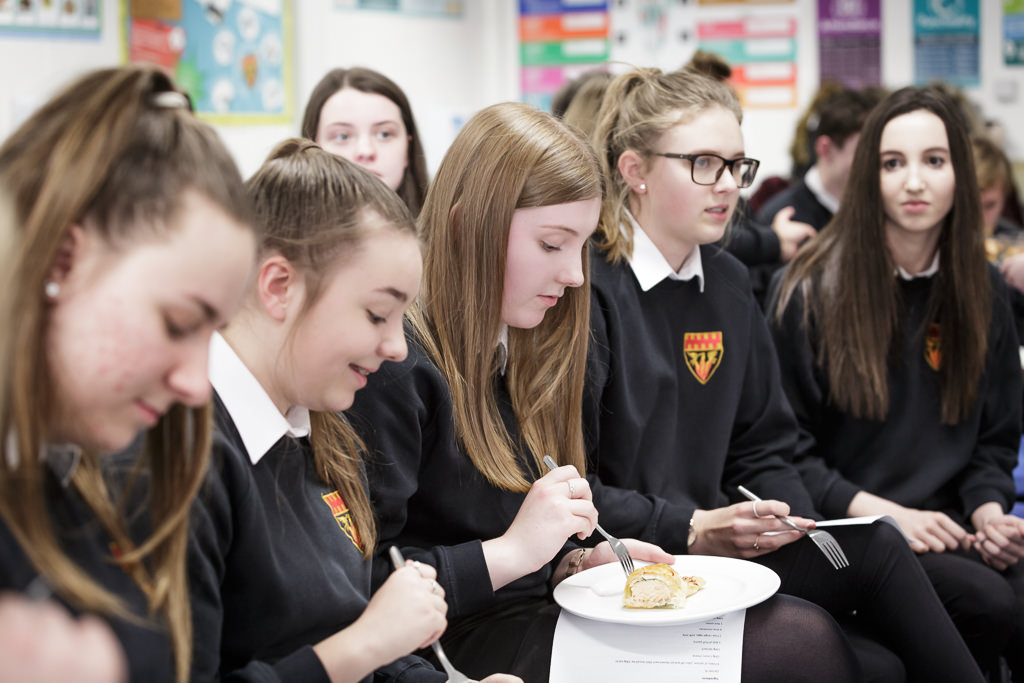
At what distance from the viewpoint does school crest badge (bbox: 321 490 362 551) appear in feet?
4.05

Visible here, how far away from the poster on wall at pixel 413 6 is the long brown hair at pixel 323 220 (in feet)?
8.12

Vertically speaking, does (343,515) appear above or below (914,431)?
above

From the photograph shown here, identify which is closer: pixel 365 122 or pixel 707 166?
pixel 707 166

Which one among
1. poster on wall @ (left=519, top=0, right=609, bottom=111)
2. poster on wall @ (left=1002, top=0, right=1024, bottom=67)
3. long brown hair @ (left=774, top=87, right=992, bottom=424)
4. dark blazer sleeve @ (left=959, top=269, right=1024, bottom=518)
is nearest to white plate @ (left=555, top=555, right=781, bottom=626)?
long brown hair @ (left=774, top=87, right=992, bottom=424)

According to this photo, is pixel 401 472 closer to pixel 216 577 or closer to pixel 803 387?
pixel 216 577

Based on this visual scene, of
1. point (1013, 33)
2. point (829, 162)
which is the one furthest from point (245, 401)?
point (1013, 33)

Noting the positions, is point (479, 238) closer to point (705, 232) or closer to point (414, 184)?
point (705, 232)

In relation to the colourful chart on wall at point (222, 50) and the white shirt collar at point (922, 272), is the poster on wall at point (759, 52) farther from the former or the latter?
the white shirt collar at point (922, 272)

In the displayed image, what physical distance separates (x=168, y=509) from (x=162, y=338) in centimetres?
21

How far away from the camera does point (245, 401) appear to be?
3.72 ft

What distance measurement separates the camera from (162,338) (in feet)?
2.67

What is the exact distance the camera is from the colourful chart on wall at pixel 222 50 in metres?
2.80

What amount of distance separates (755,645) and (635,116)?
3.51 feet

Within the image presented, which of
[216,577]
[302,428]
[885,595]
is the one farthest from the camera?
[885,595]
